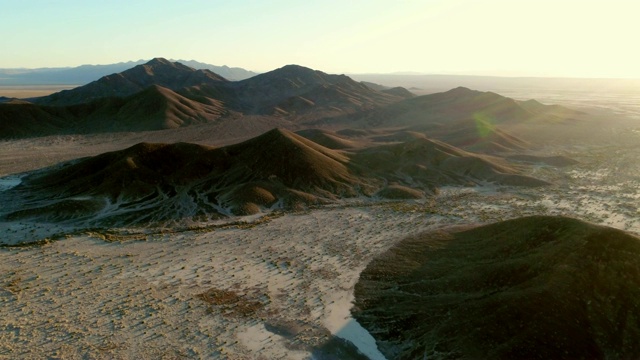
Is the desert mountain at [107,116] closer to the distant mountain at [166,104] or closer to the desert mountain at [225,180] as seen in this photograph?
the distant mountain at [166,104]

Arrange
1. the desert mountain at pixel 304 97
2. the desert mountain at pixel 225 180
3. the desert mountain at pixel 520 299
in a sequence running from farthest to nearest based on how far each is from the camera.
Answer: the desert mountain at pixel 304 97
the desert mountain at pixel 225 180
the desert mountain at pixel 520 299

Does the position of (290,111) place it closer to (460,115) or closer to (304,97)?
(304,97)

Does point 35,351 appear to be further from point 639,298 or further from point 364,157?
point 364,157

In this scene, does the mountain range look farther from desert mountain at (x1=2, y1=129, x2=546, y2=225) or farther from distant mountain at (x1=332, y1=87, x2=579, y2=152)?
desert mountain at (x1=2, y1=129, x2=546, y2=225)

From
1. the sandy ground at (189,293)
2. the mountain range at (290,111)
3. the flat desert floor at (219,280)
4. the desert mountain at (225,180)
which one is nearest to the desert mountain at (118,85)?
the mountain range at (290,111)

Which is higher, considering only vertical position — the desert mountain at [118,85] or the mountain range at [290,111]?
the desert mountain at [118,85]
